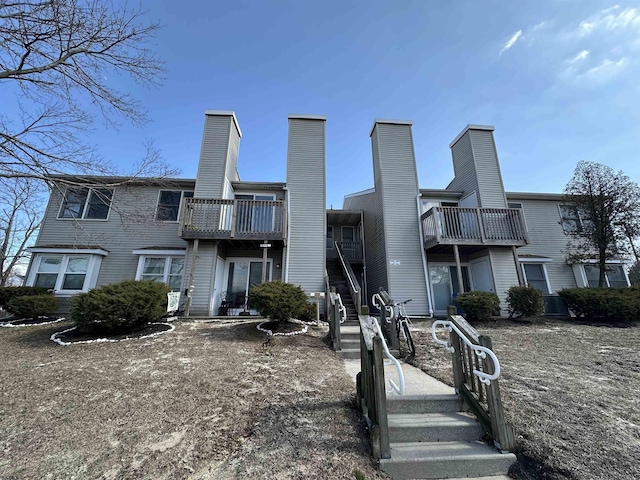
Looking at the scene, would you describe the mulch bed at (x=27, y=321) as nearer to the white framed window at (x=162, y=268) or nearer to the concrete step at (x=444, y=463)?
the white framed window at (x=162, y=268)

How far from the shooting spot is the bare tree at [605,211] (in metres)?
11.4

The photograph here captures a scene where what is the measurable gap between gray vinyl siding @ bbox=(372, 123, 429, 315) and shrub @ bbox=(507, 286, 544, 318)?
3025mm

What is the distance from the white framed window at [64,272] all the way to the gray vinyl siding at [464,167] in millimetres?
16736

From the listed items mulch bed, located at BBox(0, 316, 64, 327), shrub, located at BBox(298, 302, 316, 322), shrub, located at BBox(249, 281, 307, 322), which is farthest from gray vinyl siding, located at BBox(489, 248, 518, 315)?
mulch bed, located at BBox(0, 316, 64, 327)

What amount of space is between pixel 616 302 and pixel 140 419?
14020 mm

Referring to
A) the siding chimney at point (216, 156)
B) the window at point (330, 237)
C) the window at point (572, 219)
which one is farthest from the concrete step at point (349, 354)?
the window at point (572, 219)

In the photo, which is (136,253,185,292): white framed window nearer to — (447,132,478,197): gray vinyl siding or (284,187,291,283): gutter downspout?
(284,187,291,283): gutter downspout

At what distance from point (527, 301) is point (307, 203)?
30.1ft

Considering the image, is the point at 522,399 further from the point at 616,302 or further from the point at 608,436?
the point at 616,302

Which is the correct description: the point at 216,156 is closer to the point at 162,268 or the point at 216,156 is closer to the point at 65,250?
the point at 162,268

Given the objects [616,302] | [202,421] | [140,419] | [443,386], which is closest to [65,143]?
[140,419]

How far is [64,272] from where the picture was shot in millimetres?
10484


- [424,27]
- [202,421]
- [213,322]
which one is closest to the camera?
[202,421]

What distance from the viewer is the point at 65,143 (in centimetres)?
504
